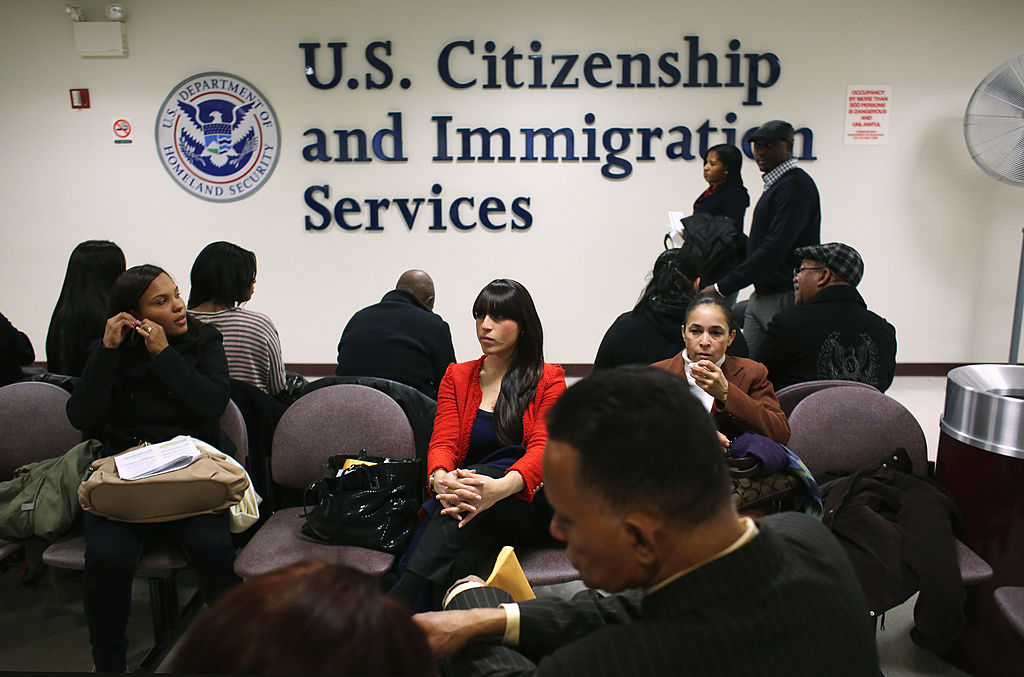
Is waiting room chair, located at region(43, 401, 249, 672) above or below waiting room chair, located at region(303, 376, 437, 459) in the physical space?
below

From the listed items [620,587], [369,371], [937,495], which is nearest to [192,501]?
[369,371]

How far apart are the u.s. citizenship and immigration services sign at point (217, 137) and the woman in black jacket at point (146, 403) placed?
3.33 meters

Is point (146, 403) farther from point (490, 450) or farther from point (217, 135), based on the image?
point (217, 135)

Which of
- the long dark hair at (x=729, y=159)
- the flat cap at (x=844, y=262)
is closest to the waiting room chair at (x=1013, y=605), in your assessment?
the flat cap at (x=844, y=262)

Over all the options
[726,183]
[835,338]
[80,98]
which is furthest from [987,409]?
[80,98]

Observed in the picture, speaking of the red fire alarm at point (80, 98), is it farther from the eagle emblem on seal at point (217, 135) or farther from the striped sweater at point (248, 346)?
the striped sweater at point (248, 346)

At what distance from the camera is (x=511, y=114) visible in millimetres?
5480

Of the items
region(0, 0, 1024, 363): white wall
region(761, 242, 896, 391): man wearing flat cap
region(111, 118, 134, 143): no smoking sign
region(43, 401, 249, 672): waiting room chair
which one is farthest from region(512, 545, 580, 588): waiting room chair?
region(111, 118, 134, 143): no smoking sign

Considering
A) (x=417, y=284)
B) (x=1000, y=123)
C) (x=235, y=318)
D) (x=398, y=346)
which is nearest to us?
(x=235, y=318)

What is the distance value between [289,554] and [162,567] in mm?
388

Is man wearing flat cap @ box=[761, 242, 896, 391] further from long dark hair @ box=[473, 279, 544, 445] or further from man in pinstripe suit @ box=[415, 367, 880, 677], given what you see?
man in pinstripe suit @ box=[415, 367, 880, 677]

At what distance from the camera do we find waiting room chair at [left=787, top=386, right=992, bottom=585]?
101 inches

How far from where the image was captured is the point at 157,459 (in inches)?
88.4

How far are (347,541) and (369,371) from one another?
3.34 ft
